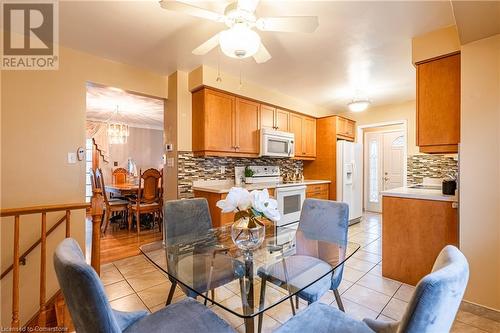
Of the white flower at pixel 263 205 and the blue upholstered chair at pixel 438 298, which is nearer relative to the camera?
the blue upholstered chair at pixel 438 298

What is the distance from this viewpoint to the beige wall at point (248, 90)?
2959mm

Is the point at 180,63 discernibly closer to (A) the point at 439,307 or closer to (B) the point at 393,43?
(B) the point at 393,43

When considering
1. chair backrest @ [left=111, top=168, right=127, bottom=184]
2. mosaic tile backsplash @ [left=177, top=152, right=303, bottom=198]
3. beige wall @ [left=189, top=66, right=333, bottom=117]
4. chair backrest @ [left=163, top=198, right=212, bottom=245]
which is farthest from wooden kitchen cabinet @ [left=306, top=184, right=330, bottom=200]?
chair backrest @ [left=111, top=168, right=127, bottom=184]

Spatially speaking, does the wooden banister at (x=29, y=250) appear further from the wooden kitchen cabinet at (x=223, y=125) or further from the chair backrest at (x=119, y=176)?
the chair backrest at (x=119, y=176)

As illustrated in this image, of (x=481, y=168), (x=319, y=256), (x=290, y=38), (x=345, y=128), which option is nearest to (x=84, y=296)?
(x=319, y=256)

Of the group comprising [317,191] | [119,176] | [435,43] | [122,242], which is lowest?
[122,242]

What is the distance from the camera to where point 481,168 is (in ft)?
5.90

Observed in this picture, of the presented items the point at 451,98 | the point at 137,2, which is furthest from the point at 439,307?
the point at 137,2

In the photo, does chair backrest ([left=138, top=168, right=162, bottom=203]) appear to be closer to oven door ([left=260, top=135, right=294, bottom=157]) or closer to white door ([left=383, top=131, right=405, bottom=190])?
oven door ([left=260, top=135, right=294, bottom=157])

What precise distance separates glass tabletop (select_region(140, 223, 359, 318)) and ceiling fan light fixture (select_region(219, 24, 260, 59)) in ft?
4.38

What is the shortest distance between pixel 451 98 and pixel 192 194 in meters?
2.97

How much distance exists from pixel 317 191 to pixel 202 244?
306 cm

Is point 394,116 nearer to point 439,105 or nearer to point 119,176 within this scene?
point 439,105

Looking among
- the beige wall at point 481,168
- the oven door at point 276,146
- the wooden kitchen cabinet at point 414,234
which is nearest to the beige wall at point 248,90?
the oven door at point 276,146
